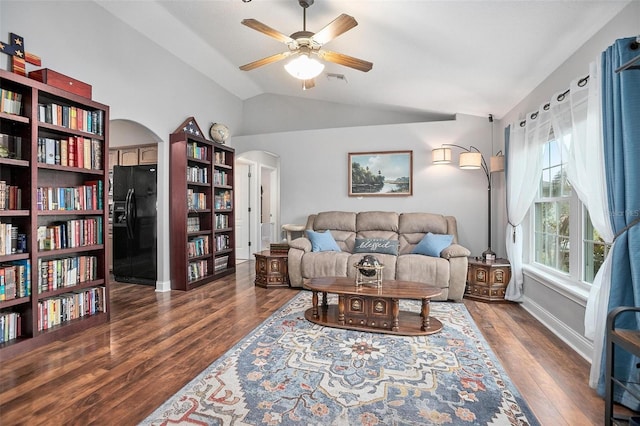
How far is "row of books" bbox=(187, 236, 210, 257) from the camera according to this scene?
439 cm

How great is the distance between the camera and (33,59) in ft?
8.61

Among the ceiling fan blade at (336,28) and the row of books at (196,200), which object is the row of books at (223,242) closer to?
the row of books at (196,200)

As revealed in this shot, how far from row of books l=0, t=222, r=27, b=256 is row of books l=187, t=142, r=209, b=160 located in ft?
7.16

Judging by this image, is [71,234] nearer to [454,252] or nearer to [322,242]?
[322,242]

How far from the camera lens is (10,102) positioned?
239 cm

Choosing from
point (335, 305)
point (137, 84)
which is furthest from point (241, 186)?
point (335, 305)

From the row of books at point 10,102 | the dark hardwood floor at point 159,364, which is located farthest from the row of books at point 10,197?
the dark hardwood floor at point 159,364

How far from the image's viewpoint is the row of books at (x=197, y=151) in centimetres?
440

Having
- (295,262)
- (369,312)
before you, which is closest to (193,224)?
(295,262)

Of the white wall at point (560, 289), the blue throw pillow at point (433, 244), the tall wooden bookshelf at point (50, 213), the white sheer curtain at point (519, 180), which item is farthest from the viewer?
the blue throw pillow at point (433, 244)

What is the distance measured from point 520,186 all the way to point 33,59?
488cm

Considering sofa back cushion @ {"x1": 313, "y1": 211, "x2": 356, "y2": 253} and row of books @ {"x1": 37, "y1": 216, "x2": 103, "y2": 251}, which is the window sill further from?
row of books @ {"x1": 37, "y1": 216, "x2": 103, "y2": 251}

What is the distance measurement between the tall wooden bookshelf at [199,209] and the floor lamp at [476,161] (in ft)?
10.9

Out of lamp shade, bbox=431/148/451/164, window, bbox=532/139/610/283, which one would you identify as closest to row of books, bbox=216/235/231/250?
lamp shade, bbox=431/148/451/164
